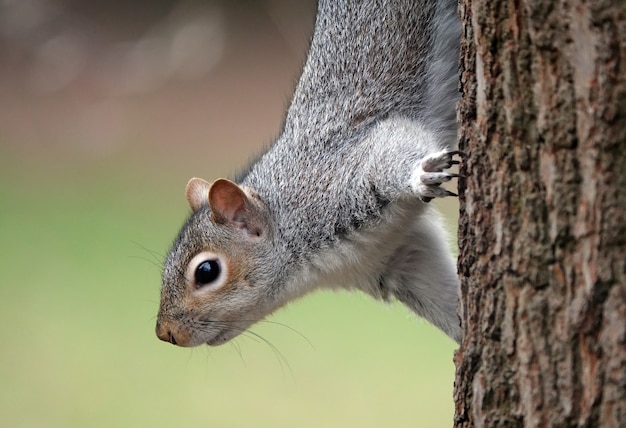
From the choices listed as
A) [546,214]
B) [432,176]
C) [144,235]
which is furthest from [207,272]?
[144,235]

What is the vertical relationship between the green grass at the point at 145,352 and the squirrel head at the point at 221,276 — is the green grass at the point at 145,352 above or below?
above

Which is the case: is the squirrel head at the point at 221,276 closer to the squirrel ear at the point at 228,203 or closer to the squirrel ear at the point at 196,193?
the squirrel ear at the point at 228,203

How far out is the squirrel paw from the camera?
181cm

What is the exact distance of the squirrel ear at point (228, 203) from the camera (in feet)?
7.36

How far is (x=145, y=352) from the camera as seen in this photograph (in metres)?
4.48

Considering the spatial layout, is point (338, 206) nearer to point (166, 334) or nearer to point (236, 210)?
point (236, 210)

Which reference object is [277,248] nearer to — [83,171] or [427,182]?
[427,182]

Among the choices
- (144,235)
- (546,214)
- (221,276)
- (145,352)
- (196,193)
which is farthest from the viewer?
(144,235)

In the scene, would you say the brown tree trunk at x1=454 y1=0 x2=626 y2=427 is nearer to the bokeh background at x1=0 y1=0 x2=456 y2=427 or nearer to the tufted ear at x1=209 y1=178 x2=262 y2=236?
the tufted ear at x1=209 y1=178 x2=262 y2=236

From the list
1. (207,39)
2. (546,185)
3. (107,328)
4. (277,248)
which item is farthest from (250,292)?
(207,39)

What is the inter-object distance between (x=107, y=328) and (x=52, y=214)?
128 centimetres

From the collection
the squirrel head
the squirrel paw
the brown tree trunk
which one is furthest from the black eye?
the brown tree trunk

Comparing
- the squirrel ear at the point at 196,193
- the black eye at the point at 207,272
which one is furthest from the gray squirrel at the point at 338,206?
the squirrel ear at the point at 196,193

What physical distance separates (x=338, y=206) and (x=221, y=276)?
384 millimetres
